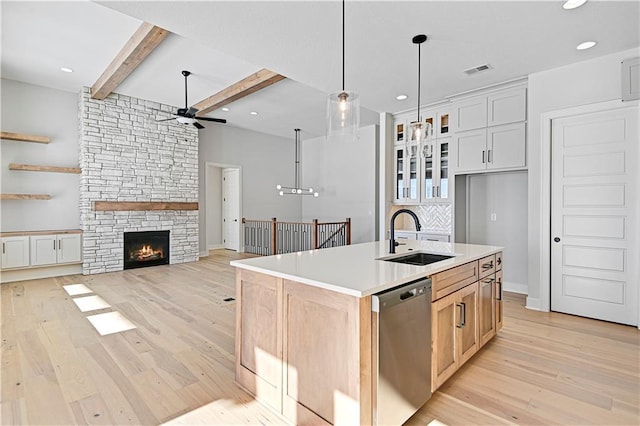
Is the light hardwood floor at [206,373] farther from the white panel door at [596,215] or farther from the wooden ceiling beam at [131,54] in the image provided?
Result: the wooden ceiling beam at [131,54]

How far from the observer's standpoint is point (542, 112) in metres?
3.93

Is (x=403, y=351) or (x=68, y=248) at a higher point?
(x=68, y=248)

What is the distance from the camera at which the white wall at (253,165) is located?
7984mm

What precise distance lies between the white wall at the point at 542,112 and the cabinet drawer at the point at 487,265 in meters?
1.61

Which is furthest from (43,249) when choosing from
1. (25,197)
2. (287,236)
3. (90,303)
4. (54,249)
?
(287,236)

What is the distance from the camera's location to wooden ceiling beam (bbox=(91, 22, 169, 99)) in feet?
12.1

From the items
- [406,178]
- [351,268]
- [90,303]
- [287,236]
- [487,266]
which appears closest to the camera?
[351,268]

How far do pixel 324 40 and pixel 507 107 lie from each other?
108 inches

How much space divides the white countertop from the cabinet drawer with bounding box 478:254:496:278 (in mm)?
55

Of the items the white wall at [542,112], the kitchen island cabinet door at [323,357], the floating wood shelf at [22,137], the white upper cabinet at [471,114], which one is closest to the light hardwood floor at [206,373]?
the kitchen island cabinet door at [323,357]

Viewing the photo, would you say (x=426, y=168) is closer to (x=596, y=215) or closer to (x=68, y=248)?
(x=596, y=215)

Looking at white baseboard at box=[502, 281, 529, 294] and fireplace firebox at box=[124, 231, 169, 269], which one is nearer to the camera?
white baseboard at box=[502, 281, 529, 294]

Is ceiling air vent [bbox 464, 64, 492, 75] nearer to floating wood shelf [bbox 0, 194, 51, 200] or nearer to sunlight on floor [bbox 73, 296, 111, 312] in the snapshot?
sunlight on floor [bbox 73, 296, 111, 312]

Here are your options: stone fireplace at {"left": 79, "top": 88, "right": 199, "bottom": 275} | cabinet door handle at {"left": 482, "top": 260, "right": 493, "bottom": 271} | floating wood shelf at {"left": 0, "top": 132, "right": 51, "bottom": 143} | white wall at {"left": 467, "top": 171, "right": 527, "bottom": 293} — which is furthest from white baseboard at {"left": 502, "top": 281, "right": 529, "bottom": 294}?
floating wood shelf at {"left": 0, "top": 132, "right": 51, "bottom": 143}
